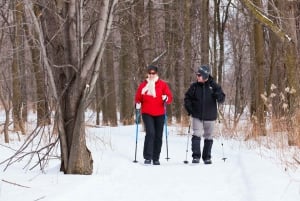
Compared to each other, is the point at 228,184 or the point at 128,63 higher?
the point at 128,63

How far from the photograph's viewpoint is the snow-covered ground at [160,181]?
17.9 feet

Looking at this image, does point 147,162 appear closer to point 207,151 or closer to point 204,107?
point 207,151

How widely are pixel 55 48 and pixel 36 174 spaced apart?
5.83 ft

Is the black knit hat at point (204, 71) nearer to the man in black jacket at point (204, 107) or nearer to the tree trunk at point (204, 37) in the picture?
the man in black jacket at point (204, 107)

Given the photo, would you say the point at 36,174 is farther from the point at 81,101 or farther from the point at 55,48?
the point at 55,48

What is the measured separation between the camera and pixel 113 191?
6027 millimetres

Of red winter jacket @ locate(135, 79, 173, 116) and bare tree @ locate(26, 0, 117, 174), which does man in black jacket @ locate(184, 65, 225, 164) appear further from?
bare tree @ locate(26, 0, 117, 174)

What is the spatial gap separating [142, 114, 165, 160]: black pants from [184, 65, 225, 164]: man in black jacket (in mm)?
619

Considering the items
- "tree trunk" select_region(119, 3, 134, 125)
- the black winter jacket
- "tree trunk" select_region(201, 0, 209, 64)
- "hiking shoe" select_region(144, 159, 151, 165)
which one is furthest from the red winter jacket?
"tree trunk" select_region(119, 3, 134, 125)

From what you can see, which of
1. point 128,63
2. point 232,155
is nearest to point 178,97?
point 128,63

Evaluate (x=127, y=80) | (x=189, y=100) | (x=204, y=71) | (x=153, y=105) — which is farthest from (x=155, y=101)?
(x=127, y=80)

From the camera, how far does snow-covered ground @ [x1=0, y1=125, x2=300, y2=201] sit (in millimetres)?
5469

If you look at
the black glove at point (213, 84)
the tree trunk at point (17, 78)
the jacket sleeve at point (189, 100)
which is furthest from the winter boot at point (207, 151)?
the tree trunk at point (17, 78)

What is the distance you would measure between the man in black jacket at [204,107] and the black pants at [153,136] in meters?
0.62
